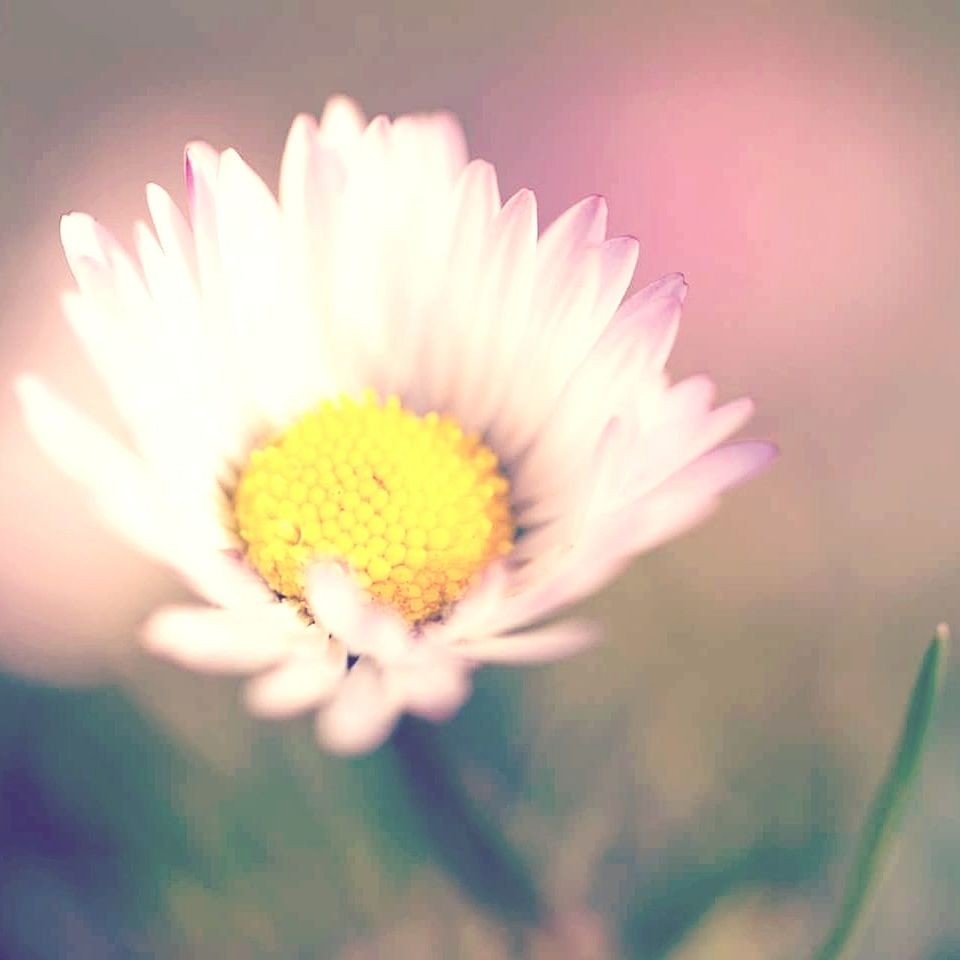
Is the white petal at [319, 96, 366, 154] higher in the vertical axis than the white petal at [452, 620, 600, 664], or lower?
higher

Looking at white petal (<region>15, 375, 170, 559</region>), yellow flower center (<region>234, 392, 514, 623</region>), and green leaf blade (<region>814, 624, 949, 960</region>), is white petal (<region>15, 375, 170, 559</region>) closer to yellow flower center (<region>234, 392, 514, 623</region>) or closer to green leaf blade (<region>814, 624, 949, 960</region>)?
yellow flower center (<region>234, 392, 514, 623</region>)

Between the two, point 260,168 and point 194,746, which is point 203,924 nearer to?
point 194,746

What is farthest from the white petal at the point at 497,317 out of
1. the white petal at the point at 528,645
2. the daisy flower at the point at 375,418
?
the white petal at the point at 528,645

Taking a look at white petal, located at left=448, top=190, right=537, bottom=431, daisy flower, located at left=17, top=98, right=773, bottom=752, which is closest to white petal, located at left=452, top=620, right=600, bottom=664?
daisy flower, located at left=17, top=98, right=773, bottom=752

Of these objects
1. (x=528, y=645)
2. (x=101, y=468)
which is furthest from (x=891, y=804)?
(x=101, y=468)

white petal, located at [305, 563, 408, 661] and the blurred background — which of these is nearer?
white petal, located at [305, 563, 408, 661]

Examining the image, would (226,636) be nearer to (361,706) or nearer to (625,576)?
(361,706)
